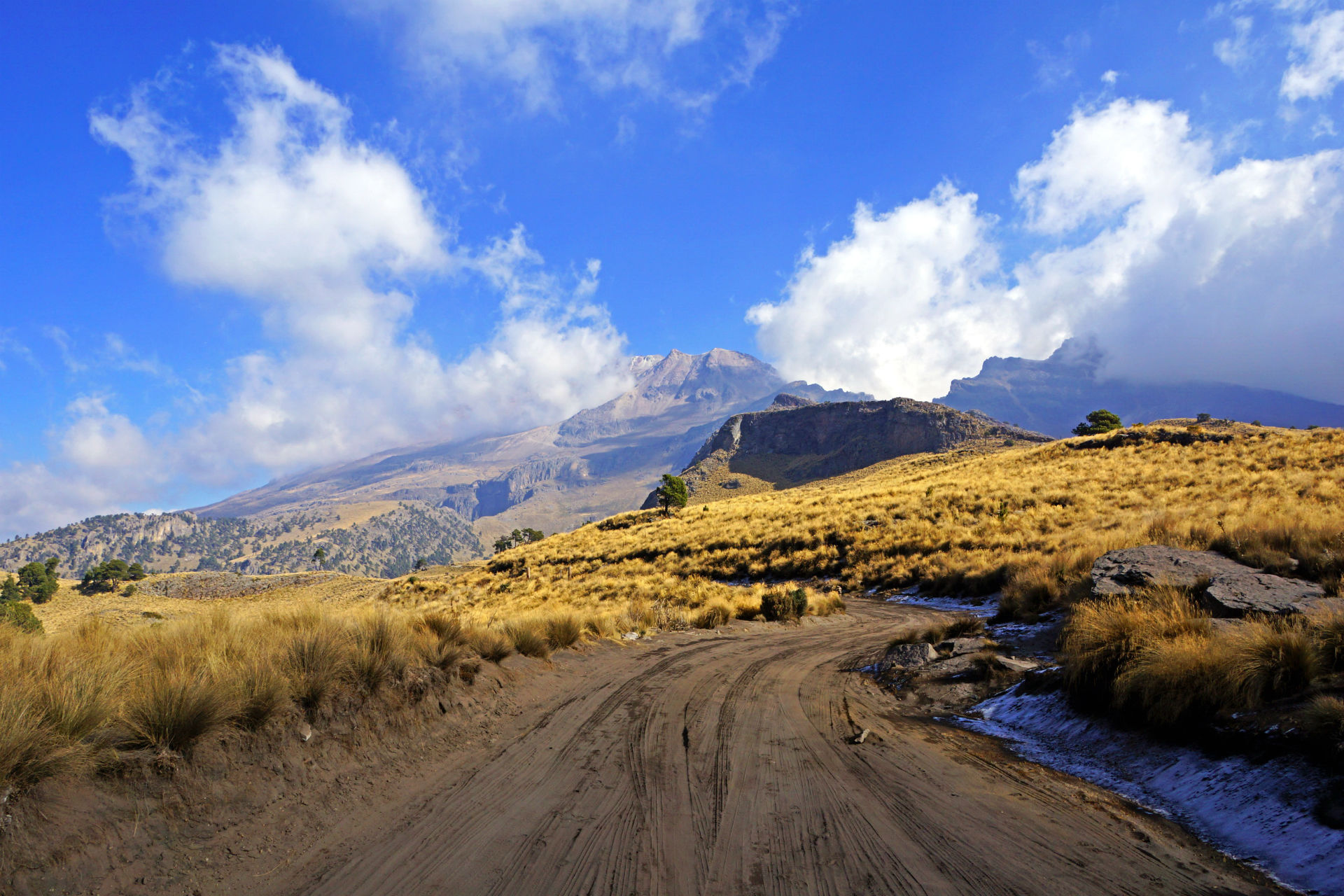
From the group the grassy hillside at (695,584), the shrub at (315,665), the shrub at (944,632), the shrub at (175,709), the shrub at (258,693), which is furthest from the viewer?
the shrub at (944,632)

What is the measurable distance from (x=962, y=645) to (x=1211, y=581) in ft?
12.5

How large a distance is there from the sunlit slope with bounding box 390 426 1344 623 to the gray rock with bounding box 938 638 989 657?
3181 millimetres

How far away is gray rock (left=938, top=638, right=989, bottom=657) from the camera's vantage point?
1009 cm

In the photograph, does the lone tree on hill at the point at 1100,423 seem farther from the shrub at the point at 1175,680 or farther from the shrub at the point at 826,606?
the shrub at the point at 1175,680

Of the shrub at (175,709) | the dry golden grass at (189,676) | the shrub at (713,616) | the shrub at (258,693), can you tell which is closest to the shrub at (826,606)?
the shrub at (713,616)

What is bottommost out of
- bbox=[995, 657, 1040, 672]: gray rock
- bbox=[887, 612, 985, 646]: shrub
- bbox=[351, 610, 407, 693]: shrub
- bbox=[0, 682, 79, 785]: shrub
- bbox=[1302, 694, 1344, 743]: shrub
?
bbox=[887, 612, 985, 646]: shrub

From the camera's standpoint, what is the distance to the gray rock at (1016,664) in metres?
8.47

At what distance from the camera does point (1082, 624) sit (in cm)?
737

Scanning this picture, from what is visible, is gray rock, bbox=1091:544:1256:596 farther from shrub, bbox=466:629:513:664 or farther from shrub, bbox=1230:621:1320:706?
shrub, bbox=466:629:513:664

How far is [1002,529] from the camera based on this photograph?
75.9 ft

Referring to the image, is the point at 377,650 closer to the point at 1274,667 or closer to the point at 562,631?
the point at 562,631

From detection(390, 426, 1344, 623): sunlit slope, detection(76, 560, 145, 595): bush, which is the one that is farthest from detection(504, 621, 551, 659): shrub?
detection(76, 560, 145, 595): bush

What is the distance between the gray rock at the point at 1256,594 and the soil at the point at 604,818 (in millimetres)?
4068

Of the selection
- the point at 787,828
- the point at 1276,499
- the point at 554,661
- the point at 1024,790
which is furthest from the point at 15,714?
the point at 1276,499
